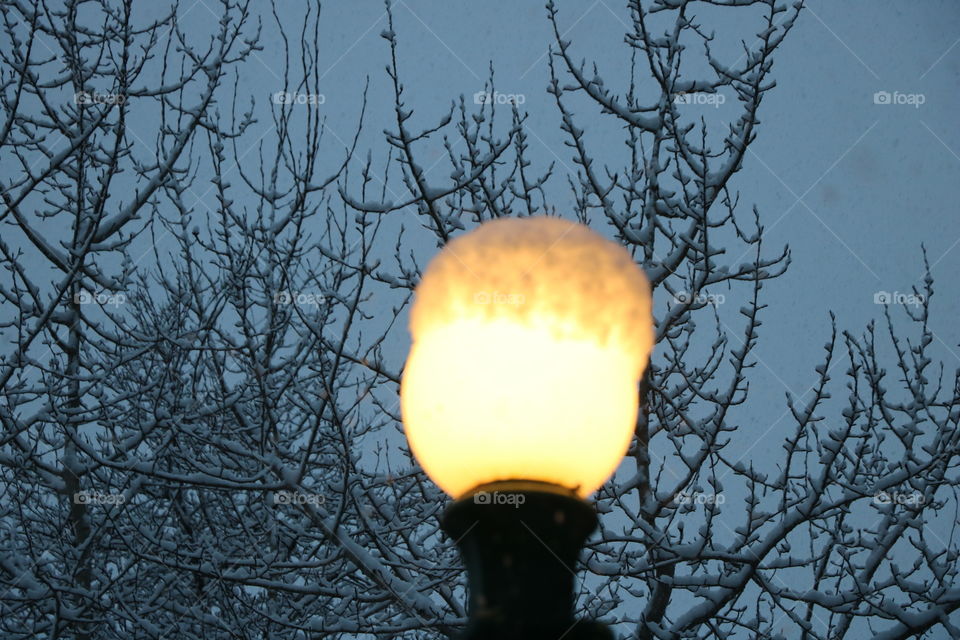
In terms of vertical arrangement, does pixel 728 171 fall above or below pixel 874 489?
above

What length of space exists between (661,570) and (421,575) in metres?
1.34

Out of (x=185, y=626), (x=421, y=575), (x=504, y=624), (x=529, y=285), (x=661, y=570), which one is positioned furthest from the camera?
(x=185, y=626)

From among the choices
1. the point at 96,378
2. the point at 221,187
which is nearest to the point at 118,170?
the point at 221,187

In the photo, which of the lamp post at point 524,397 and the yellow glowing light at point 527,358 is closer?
the lamp post at point 524,397

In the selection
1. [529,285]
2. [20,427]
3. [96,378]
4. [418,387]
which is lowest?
[418,387]

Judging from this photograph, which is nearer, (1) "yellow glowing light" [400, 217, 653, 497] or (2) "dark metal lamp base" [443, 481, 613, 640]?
(2) "dark metal lamp base" [443, 481, 613, 640]

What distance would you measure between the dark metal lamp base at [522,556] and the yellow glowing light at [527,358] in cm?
5

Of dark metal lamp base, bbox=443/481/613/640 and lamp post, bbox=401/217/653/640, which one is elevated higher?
lamp post, bbox=401/217/653/640

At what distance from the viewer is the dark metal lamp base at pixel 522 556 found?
137cm

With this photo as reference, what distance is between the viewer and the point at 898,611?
15.2 feet

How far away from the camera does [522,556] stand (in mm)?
1405

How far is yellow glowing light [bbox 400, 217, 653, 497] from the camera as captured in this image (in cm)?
151

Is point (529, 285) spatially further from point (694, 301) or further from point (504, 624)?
point (694, 301)

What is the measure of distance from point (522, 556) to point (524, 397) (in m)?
0.25
